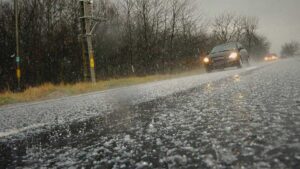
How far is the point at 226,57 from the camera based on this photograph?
64.3 feet

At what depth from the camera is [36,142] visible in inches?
143

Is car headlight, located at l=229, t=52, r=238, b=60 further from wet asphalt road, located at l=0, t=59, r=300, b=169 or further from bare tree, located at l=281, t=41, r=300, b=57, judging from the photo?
bare tree, located at l=281, t=41, r=300, b=57

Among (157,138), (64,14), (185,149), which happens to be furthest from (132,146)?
(64,14)

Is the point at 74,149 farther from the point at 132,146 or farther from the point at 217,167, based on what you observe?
the point at 217,167

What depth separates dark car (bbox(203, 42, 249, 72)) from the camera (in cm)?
1955

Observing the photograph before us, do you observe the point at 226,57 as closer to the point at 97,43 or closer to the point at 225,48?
the point at 225,48

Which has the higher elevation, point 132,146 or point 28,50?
point 28,50

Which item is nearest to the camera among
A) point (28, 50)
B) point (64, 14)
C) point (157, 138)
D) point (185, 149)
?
point (185, 149)

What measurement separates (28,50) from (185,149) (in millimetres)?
28371

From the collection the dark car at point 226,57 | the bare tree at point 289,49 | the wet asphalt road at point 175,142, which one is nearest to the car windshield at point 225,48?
the dark car at point 226,57

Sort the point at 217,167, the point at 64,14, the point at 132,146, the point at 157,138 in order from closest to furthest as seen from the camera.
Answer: the point at 217,167 < the point at 132,146 < the point at 157,138 < the point at 64,14

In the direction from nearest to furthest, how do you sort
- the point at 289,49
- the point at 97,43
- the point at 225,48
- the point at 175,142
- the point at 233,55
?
the point at 175,142
the point at 233,55
the point at 225,48
the point at 97,43
the point at 289,49

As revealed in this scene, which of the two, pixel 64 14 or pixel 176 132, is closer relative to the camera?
pixel 176 132

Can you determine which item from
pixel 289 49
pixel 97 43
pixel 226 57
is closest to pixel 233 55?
pixel 226 57
